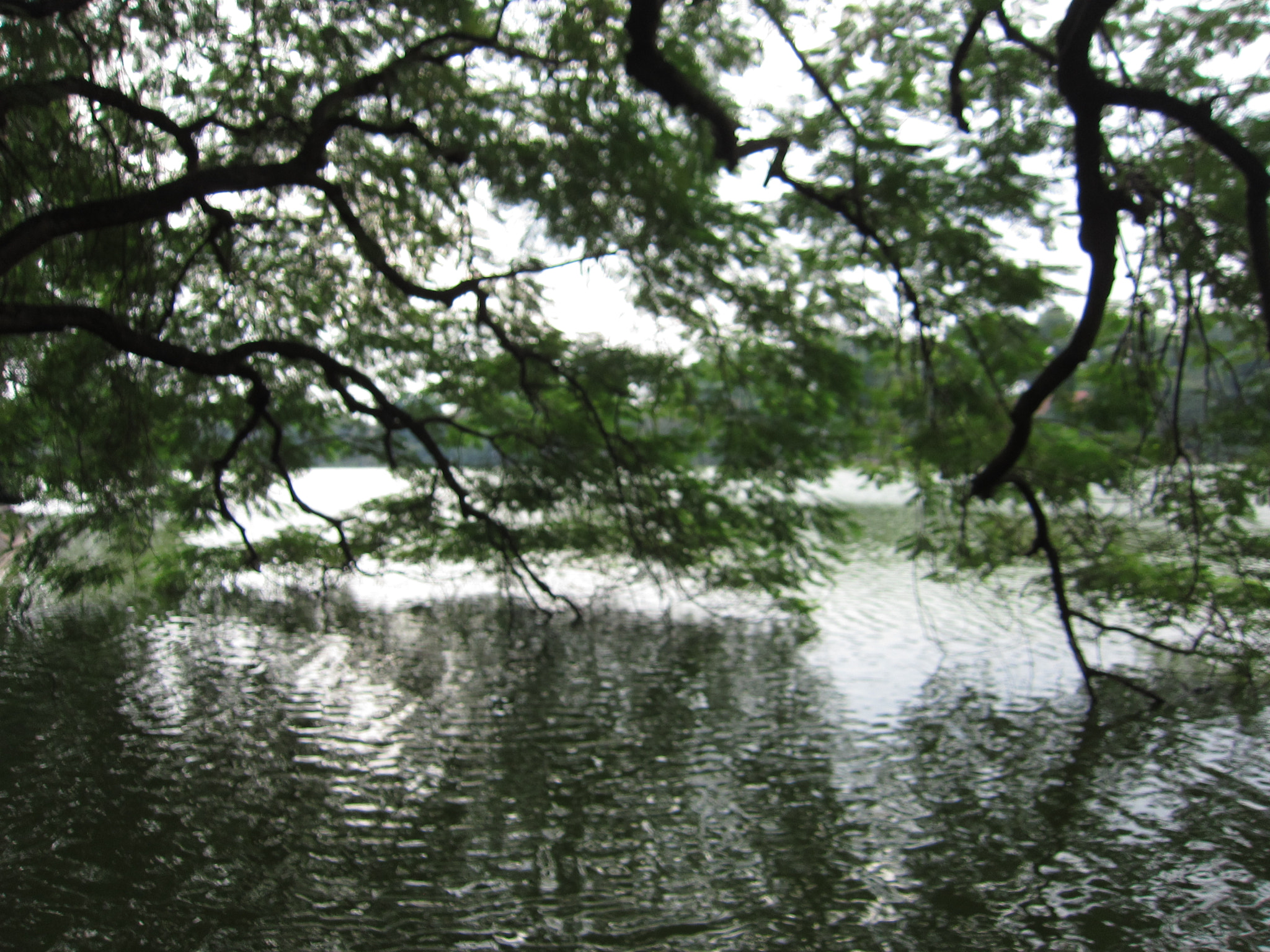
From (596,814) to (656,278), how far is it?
4394mm

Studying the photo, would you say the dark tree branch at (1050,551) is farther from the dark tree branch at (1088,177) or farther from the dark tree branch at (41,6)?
the dark tree branch at (41,6)

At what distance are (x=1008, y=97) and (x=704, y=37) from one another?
2000 mm

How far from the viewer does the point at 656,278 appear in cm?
796

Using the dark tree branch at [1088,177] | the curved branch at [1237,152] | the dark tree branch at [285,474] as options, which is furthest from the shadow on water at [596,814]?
the curved branch at [1237,152]

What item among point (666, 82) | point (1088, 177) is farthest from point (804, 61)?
point (1088, 177)

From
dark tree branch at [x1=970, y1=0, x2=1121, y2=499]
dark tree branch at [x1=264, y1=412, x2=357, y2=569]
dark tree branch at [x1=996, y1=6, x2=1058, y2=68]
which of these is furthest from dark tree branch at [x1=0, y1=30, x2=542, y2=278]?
dark tree branch at [x1=970, y1=0, x2=1121, y2=499]

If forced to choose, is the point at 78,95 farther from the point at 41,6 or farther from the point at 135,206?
the point at 135,206

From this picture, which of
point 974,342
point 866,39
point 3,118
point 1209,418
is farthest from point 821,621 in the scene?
point 3,118

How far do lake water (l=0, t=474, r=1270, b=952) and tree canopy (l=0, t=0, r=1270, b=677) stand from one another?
1.13 meters

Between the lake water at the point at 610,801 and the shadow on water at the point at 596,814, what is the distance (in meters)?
0.02

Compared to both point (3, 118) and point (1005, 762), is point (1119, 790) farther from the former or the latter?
point (3, 118)

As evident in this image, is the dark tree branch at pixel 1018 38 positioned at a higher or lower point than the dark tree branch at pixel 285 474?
higher

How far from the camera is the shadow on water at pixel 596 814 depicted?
3.95 metres

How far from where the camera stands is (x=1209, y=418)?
8.17 meters
